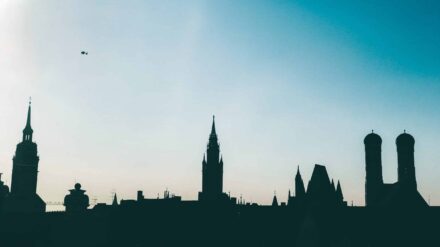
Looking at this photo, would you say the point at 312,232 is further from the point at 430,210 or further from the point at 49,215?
the point at 49,215

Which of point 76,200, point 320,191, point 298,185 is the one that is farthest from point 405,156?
point 76,200

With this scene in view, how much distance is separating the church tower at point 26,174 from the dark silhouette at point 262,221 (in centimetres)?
3335

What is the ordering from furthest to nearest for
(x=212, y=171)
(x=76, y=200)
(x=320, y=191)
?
(x=212, y=171) < (x=320, y=191) < (x=76, y=200)

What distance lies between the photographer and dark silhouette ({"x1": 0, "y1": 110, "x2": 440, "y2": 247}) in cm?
4556

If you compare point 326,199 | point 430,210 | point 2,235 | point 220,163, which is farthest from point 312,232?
point 220,163

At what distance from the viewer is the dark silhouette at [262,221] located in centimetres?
4556

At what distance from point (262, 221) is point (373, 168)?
1869cm

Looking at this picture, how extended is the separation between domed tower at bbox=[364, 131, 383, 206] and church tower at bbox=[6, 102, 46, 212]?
187 feet

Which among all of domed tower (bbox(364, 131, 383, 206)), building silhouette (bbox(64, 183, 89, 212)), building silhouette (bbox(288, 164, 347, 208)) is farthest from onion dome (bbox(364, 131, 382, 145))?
building silhouette (bbox(64, 183, 89, 212))

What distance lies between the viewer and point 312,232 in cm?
4509

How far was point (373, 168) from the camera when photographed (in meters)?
64.1

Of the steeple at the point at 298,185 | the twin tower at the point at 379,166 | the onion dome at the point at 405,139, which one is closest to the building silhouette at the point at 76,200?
the steeple at the point at 298,185

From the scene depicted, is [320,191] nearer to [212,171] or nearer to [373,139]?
[373,139]

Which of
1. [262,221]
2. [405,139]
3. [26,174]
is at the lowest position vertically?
[262,221]
